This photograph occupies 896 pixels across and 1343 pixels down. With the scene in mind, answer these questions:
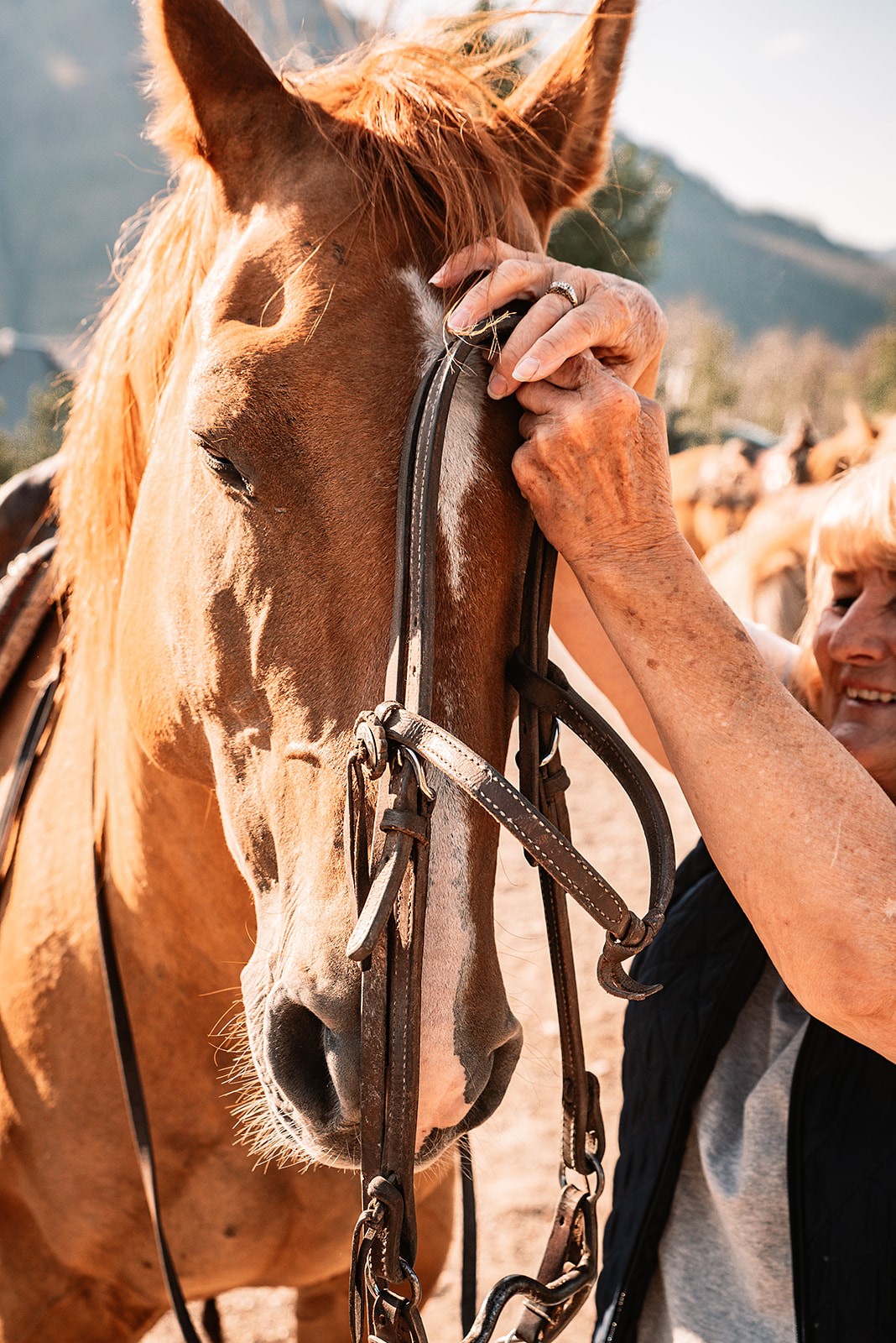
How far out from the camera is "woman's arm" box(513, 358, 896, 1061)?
1.11 meters

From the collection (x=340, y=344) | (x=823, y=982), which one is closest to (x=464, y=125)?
(x=340, y=344)

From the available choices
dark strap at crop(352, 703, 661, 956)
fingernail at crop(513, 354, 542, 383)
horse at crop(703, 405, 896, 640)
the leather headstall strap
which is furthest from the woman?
horse at crop(703, 405, 896, 640)

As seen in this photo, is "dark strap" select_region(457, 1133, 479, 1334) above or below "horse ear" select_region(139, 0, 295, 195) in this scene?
below

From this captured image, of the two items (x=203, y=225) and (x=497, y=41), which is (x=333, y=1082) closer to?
(x=203, y=225)

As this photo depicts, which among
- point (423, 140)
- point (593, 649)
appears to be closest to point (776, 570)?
point (593, 649)

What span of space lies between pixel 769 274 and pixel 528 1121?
102958 millimetres

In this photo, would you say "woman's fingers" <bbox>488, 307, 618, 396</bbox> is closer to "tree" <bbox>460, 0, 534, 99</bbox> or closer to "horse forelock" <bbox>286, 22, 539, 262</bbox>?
"horse forelock" <bbox>286, 22, 539, 262</bbox>

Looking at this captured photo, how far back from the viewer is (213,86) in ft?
4.49

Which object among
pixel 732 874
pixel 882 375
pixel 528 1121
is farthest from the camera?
pixel 882 375

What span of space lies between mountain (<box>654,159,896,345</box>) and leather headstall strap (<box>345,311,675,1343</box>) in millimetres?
80477

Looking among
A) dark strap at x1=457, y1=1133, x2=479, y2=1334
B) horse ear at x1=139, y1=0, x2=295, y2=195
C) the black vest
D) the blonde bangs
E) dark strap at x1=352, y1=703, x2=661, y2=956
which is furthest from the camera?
dark strap at x1=457, y1=1133, x2=479, y2=1334

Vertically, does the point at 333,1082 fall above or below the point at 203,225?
below

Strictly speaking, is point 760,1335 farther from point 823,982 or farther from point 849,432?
point 849,432

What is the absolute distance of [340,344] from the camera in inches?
45.1
